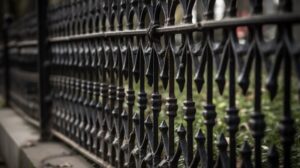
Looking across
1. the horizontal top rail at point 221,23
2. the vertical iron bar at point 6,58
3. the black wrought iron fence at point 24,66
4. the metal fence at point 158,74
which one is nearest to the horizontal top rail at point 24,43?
the black wrought iron fence at point 24,66

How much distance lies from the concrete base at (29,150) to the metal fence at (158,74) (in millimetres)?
108

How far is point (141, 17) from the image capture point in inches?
106

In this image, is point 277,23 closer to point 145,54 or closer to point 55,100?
point 145,54

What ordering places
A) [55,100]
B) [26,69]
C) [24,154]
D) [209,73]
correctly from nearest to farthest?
[209,73], [24,154], [55,100], [26,69]

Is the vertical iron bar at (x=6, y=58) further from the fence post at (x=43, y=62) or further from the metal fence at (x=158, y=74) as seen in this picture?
the metal fence at (x=158, y=74)

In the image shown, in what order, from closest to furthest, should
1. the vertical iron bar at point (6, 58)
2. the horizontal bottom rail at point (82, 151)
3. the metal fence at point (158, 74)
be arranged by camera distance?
1. the metal fence at point (158, 74)
2. the horizontal bottom rail at point (82, 151)
3. the vertical iron bar at point (6, 58)

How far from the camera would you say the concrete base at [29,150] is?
3.69 m

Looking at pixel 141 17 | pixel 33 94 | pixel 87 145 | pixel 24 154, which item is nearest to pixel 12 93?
pixel 33 94

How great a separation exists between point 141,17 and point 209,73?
0.76 metres

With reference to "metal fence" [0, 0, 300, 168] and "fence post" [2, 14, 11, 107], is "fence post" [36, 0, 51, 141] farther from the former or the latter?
"fence post" [2, 14, 11, 107]

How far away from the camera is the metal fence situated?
1.77 meters

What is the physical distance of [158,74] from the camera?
273 cm

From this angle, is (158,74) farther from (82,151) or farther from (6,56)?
(6,56)

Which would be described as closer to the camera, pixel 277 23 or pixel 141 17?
pixel 277 23
